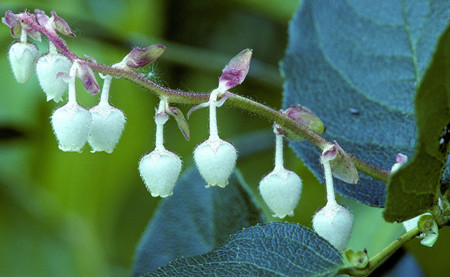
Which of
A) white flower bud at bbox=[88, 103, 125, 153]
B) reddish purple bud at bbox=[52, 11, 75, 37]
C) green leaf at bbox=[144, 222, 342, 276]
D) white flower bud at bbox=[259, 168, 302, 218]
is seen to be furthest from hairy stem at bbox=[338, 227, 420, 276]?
reddish purple bud at bbox=[52, 11, 75, 37]

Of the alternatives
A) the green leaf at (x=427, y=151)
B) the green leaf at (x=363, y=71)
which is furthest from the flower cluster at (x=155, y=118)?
the green leaf at (x=363, y=71)

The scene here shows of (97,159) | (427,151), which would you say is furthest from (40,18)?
(97,159)

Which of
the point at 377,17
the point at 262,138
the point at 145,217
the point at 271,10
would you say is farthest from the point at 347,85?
the point at 145,217

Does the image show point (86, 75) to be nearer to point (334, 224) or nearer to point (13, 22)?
point (13, 22)

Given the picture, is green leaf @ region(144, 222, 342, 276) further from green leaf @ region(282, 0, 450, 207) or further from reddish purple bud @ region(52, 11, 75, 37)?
reddish purple bud @ region(52, 11, 75, 37)

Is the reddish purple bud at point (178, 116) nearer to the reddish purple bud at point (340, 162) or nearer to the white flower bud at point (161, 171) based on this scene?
the white flower bud at point (161, 171)

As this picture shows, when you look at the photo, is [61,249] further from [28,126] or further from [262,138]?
[262,138]
